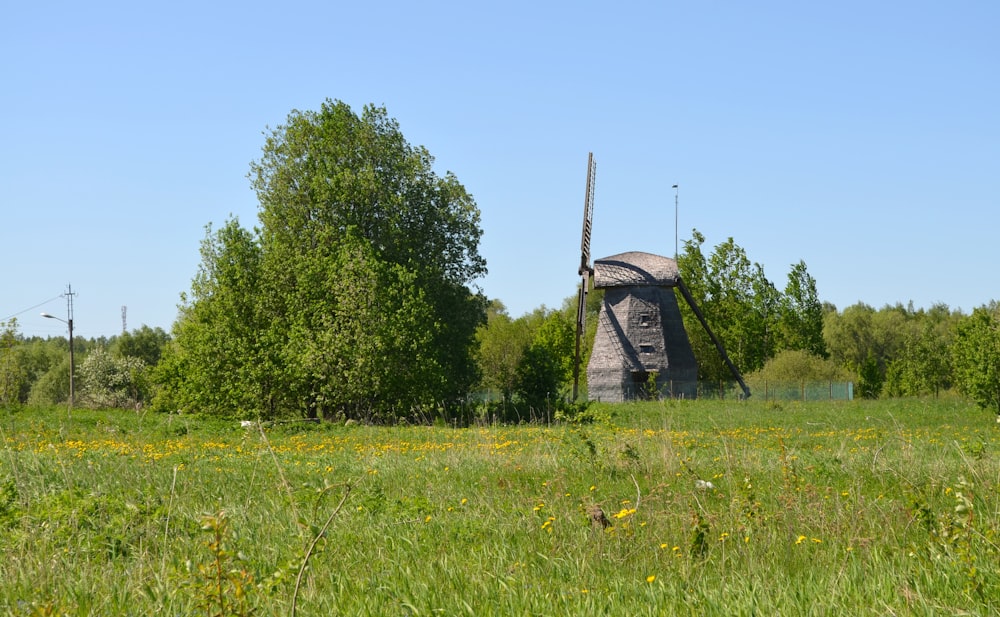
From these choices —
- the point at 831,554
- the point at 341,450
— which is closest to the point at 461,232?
the point at 341,450

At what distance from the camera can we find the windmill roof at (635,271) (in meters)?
41.1

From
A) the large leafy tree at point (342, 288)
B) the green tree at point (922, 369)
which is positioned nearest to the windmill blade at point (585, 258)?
the large leafy tree at point (342, 288)

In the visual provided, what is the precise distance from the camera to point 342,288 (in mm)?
29141

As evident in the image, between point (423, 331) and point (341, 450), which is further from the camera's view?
point (423, 331)

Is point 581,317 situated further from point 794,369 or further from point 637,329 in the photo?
point 794,369

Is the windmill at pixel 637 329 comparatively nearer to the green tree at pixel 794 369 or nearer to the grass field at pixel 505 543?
the green tree at pixel 794 369

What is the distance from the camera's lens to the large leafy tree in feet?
95.0

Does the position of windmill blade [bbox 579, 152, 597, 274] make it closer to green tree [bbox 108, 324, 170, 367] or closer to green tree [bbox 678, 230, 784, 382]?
green tree [bbox 678, 230, 784, 382]

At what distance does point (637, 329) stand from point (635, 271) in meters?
2.72

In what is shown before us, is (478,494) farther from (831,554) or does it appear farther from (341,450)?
(341,450)

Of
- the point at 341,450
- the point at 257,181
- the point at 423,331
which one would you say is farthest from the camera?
the point at 257,181

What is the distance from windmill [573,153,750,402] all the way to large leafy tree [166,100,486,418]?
8809 mm

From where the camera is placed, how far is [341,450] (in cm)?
1675

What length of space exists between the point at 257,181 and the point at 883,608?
31961mm
